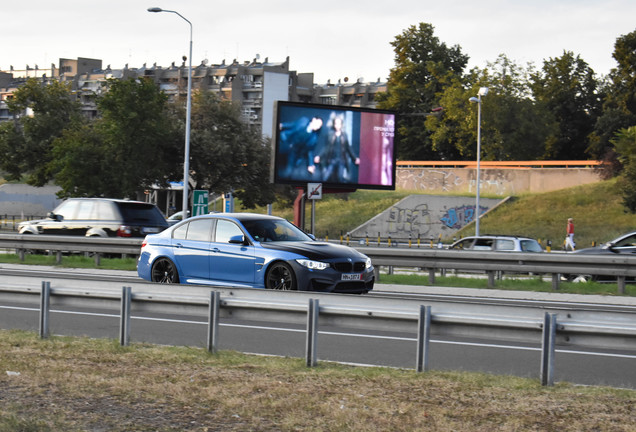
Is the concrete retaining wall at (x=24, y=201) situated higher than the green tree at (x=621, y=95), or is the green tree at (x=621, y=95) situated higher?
the green tree at (x=621, y=95)

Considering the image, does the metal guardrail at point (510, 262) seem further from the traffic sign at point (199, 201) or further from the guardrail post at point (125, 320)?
the guardrail post at point (125, 320)

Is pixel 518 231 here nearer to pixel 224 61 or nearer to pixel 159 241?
pixel 159 241

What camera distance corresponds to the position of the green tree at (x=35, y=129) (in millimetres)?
61906

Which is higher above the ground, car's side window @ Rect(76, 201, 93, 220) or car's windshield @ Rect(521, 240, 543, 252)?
car's side window @ Rect(76, 201, 93, 220)

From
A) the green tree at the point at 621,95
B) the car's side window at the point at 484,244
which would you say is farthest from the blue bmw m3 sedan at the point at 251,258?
the green tree at the point at 621,95

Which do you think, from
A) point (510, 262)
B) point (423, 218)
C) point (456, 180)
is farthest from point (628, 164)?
point (510, 262)

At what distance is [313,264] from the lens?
45.6 ft

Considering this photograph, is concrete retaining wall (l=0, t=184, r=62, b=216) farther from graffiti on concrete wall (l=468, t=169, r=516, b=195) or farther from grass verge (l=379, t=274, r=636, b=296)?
grass verge (l=379, t=274, r=636, b=296)

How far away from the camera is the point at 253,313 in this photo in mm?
9531

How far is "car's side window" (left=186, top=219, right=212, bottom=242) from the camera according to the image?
15.4 meters

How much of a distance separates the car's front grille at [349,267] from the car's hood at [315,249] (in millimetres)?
109

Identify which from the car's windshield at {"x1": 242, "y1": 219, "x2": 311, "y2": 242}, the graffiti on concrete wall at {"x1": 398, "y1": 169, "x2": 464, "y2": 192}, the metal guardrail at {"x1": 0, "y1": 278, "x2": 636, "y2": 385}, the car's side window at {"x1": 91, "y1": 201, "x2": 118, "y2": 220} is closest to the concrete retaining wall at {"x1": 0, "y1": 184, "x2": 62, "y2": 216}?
the graffiti on concrete wall at {"x1": 398, "y1": 169, "x2": 464, "y2": 192}

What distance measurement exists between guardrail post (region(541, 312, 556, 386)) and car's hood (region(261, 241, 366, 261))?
6241 millimetres

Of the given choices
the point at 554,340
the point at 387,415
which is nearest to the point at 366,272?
the point at 554,340
